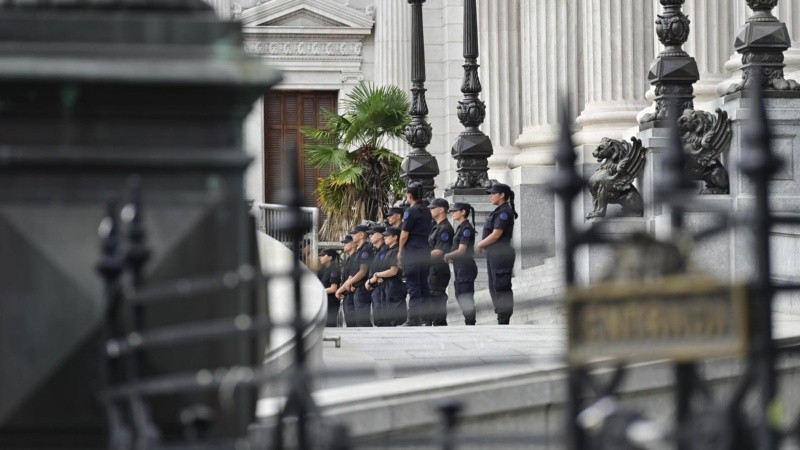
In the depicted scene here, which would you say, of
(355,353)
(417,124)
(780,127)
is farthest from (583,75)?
(355,353)

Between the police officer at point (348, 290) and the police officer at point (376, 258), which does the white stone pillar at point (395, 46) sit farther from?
the police officer at point (376, 258)

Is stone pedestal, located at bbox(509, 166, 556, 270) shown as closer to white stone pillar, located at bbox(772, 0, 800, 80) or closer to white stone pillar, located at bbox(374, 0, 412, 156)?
white stone pillar, located at bbox(772, 0, 800, 80)

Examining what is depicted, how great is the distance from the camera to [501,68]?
3328cm

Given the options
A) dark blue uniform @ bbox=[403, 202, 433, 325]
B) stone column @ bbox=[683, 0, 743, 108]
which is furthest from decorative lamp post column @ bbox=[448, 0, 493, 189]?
dark blue uniform @ bbox=[403, 202, 433, 325]

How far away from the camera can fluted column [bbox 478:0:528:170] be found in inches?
1302

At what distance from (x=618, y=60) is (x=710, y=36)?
10.4 feet

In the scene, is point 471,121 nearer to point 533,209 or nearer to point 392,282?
point 533,209

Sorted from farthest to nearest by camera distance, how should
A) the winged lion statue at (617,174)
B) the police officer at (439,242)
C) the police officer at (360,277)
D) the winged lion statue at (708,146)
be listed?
the police officer at (360,277) → the police officer at (439,242) → the winged lion statue at (617,174) → the winged lion statue at (708,146)

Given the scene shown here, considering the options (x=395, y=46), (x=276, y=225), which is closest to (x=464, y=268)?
(x=276, y=225)

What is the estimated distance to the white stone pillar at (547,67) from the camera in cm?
2691

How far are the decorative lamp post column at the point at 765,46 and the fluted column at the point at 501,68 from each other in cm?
1719

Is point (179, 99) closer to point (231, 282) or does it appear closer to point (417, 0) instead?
point (231, 282)

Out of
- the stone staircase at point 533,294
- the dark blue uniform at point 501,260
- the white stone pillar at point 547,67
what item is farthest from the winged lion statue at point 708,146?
the white stone pillar at point 547,67

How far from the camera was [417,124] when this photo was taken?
28.0m
